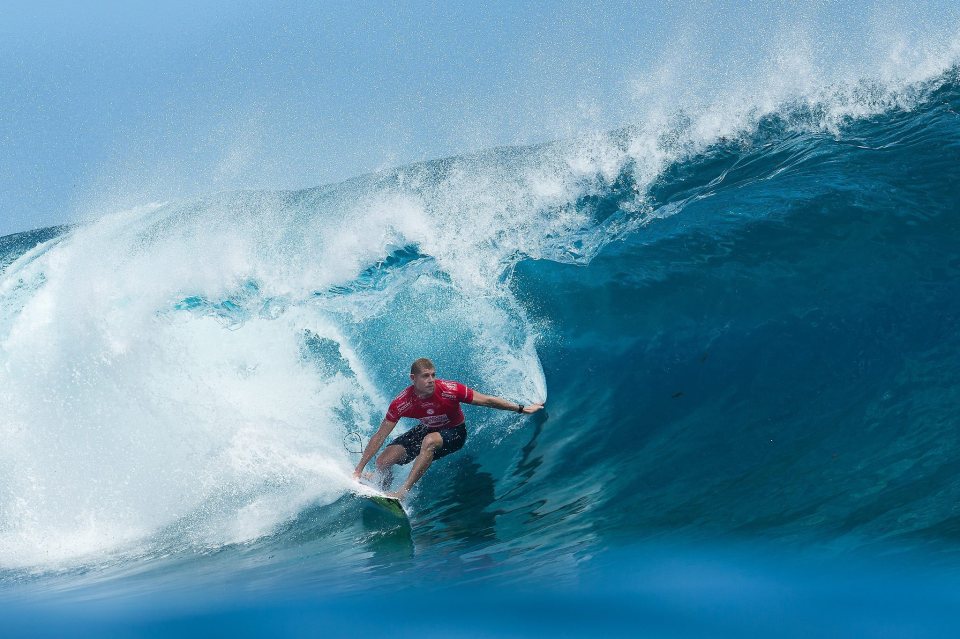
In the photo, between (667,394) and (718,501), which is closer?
(718,501)

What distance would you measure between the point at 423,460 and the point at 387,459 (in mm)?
601

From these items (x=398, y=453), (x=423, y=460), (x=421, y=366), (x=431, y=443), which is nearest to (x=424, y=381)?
(x=421, y=366)

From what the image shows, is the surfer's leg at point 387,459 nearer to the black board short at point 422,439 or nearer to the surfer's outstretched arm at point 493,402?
the black board short at point 422,439

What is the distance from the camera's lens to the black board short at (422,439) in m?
6.48

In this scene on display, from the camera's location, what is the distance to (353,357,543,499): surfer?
6.13 m

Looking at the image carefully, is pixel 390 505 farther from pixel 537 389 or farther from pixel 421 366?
pixel 537 389

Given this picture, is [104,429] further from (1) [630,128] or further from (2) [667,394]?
(1) [630,128]

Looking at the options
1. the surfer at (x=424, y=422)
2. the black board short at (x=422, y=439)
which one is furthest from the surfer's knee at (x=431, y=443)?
the black board short at (x=422, y=439)

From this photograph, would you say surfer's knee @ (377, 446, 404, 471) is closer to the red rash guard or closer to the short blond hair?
the red rash guard

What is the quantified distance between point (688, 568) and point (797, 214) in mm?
5692

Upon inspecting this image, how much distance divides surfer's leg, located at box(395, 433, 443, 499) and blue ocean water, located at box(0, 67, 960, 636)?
0.16 metres

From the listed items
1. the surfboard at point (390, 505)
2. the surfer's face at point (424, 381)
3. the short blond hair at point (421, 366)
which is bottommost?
the surfboard at point (390, 505)

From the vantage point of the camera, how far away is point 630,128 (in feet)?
36.8

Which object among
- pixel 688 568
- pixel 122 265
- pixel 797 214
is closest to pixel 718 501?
pixel 688 568
